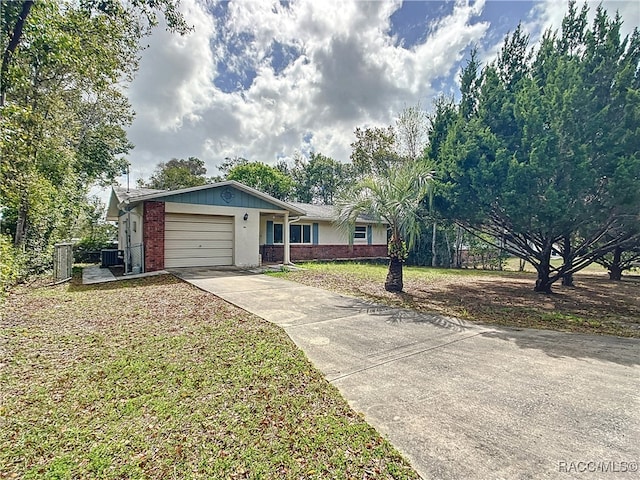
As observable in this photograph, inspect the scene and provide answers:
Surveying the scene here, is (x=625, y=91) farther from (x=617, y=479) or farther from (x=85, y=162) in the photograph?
(x=85, y=162)

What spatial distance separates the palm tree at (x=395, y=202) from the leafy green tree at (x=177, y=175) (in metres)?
25.0

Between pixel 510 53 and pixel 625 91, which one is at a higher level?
pixel 510 53

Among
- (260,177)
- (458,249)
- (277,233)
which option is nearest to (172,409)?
(277,233)

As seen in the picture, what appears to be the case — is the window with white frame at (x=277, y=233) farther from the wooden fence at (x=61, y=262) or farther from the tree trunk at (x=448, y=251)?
the tree trunk at (x=448, y=251)

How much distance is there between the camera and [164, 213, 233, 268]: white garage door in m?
12.6

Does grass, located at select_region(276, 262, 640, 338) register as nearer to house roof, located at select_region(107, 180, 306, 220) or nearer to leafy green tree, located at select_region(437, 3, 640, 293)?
leafy green tree, located at select_region(437, 3, 640, 293)

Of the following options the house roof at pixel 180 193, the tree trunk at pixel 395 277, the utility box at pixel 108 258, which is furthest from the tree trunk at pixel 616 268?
the utility box at pixel 108 258

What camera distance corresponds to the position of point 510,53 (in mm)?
9359

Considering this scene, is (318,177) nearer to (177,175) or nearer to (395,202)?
(177,175)

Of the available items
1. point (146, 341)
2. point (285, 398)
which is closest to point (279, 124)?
point (146, 341)

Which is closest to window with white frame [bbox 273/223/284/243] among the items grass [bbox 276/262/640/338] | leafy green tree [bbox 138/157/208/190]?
grass [bbox 276/262/640/338]

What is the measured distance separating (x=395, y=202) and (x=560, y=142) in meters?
4.02

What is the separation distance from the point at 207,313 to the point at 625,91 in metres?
10.3

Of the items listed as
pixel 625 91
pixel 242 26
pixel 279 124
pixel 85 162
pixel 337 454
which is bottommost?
pixel 337 454
